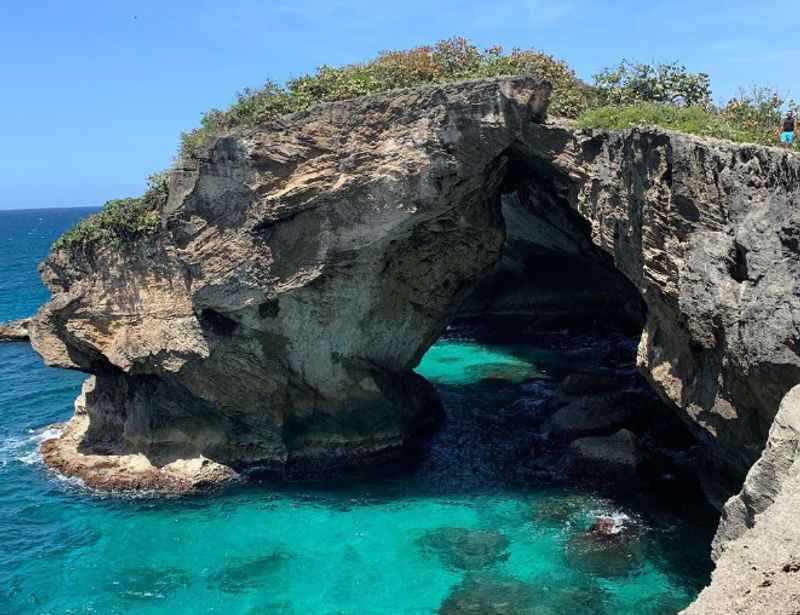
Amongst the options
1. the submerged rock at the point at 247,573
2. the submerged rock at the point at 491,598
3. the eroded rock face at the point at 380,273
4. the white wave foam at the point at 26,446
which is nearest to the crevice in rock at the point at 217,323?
the eroded rock face at the point at 380,273

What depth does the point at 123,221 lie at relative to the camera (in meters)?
21.7

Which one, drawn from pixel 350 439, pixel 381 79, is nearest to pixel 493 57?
pixel 381 79

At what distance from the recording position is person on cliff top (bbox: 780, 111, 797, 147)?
14203 millimetres

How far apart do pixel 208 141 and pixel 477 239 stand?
855cm

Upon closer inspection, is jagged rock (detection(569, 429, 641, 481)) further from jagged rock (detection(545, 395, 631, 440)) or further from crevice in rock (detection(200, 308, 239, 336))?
crevice in rock (detection(200, 308, 239, 336))

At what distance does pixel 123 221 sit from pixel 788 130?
18.1 metres

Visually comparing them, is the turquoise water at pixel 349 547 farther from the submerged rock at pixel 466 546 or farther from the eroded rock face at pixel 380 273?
the eroded rock face at pixel 380 273

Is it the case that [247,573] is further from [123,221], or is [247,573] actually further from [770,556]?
[770,556]

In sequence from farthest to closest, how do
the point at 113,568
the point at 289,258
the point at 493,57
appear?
1. the point at 493,57
2. the point at 289,258
3. the point at 113,568

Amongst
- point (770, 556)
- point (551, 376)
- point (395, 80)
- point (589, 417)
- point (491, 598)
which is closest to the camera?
point (770, 556)

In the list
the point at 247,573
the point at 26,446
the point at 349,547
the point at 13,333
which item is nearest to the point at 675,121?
the point at 349,547

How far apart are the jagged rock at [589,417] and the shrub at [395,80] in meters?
9.82

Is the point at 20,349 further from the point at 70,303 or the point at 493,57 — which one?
the point at 493,57

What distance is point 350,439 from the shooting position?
22719 mm
